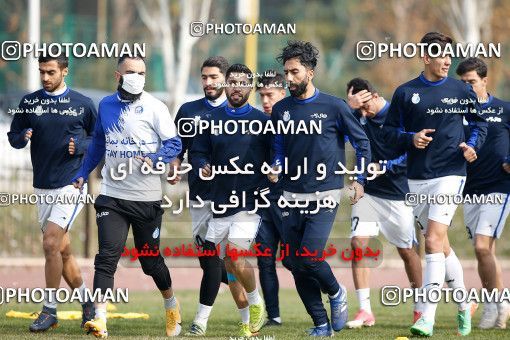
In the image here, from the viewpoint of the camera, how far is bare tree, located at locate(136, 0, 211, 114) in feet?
111

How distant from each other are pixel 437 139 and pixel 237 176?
1908mm

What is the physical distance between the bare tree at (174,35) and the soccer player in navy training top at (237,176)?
20.2 metres

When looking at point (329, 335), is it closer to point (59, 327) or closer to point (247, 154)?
point (247, 154)

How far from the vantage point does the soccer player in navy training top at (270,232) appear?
1323cm

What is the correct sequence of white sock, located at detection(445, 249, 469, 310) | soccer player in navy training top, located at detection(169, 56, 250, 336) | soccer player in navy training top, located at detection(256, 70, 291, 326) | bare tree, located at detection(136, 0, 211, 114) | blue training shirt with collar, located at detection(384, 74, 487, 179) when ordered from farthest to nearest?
bare tree, located at detection(136, 0, 211, 114) < soccer player in navy training top, located at detection(256, 70, 291, 326) < white sock, located at detection(445, 249, 469, 310) < soccer player in navy training top, located at detection(169, 56, 250, 336) < blue training shirt with collar, located at detection(384, 74, 487, 179)

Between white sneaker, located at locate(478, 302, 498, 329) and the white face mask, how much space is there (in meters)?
4.43

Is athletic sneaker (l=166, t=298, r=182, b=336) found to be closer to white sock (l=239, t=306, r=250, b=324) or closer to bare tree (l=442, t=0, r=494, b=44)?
white sock (l=239, t=306, r=250, b=324)

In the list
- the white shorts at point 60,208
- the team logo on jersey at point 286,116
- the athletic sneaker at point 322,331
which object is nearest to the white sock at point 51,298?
the white shorts at point 60,208

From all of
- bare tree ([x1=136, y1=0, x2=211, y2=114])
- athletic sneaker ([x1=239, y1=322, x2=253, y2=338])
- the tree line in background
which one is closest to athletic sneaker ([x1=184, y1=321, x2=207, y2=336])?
athletic sneaker ([x1=239, y1=322, x2=253, y2=338])

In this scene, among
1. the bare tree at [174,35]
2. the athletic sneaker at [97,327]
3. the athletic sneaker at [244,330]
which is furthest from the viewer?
the bare tree at [174,35]

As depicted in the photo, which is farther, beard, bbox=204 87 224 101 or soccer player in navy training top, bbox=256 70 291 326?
soccer player in navy training top, bbox=256 70 291 326

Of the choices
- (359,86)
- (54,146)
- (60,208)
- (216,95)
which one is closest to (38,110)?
(54,146)
